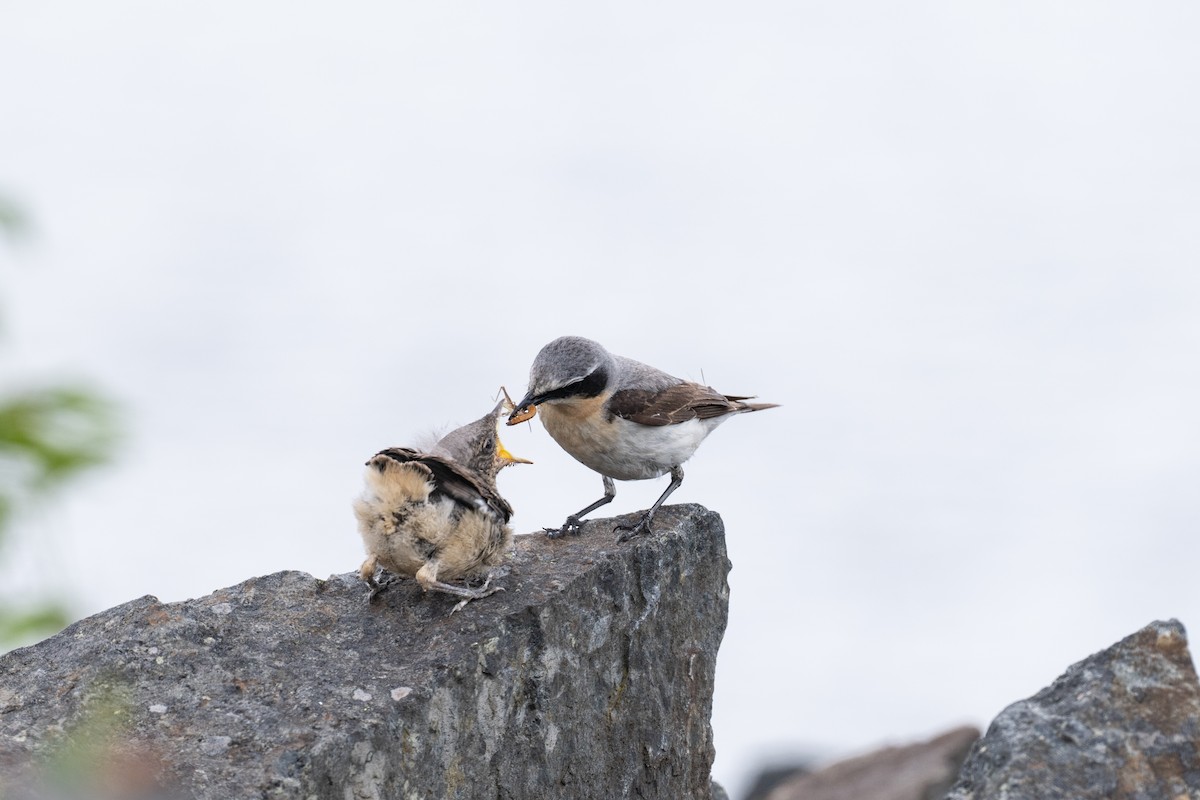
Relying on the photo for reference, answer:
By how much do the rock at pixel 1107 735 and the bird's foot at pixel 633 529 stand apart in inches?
117

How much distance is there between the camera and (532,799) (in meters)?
7.89

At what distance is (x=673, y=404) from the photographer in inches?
419

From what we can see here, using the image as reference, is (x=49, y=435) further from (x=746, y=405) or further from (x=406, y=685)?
(x=746, y=405)

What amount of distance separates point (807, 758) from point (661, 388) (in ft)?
28.9

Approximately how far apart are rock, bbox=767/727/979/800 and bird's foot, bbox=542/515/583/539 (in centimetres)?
468

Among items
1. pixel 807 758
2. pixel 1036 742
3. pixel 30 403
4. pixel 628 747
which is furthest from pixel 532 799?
pixel 807 758

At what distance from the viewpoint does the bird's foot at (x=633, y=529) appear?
9203mm

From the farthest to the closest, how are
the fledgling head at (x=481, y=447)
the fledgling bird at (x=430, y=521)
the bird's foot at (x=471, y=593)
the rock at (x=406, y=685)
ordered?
the fledgling head at (x=481, y=447), the bird's foot at (x=471, y=593), the fledgling bird at (x=430, y=521), the rock at (x=406, y=685)

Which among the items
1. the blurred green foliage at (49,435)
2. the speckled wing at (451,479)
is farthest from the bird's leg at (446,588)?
the blurred green foliage at (49,435)

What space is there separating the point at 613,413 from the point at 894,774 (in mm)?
5481

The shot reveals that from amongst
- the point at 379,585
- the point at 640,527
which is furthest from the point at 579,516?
the point at 379,585

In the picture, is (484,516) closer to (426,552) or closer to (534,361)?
(426,552)

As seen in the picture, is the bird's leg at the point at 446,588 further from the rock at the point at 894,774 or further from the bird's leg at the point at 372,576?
the rock at the point at 894,774

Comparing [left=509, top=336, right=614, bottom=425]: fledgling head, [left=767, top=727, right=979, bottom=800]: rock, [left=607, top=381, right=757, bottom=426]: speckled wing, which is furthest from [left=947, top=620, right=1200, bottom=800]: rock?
[left=767, top=727, right=979, bottom=800]: rock
